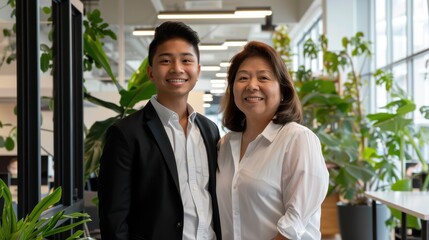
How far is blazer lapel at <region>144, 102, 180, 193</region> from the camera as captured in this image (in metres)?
1.82

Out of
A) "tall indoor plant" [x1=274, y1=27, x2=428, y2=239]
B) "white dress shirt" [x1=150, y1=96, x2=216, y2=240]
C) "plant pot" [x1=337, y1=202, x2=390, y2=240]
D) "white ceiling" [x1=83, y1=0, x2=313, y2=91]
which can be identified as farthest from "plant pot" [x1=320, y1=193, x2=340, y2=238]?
"white dress shirt" [x1=150, y1=96, x2=216, y2=240]

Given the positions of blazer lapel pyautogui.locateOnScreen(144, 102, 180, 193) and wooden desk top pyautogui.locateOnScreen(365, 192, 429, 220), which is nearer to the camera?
blazer lapel pyautogui.locateOnScreen(144, 102, 180, 193)

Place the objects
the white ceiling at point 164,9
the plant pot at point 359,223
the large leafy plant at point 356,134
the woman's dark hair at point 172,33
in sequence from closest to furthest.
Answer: the woman's dark hair at point 172,33
the large leafy plant at point 356,134
the plant pot at point 359,223
the white ceiling at point 164,9

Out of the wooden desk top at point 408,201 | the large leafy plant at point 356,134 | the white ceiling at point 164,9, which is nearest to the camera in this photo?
the wooden desk top at point 408,201

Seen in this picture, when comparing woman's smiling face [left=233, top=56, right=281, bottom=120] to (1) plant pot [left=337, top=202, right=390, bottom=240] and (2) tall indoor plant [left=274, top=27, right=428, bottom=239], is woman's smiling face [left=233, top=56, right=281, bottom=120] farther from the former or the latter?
(1) plant pot [left=337, top=202, right=390, bottom=240]

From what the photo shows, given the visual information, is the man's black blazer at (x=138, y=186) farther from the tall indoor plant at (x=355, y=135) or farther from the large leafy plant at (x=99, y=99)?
the tall indoor plant at (x=355, y=135)

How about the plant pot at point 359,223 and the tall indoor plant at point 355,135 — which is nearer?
the tall indoor plant at point 355,135

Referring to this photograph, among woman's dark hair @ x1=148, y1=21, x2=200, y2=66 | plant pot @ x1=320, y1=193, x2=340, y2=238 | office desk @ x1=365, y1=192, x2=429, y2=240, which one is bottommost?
plant pot @ x1=320, y1=193, x2=340, y2=238

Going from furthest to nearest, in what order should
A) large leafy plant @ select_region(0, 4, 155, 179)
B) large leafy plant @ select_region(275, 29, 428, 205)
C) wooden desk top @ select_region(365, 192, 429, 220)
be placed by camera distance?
large leafy plant @ select_region(275, 29, 428, 205) < large leafy plant @ select_region(0, 4, 155, 179) < wooden desk top @ select_region(365, 192, 429, 220)

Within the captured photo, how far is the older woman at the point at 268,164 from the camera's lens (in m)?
1.82

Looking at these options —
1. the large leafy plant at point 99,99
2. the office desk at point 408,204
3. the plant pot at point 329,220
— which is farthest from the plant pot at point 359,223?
the large leafy plant at point 99,99

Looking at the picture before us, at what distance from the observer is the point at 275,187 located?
1.87 metres

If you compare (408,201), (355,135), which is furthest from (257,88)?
(355,135)

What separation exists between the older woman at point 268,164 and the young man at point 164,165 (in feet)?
0.27
